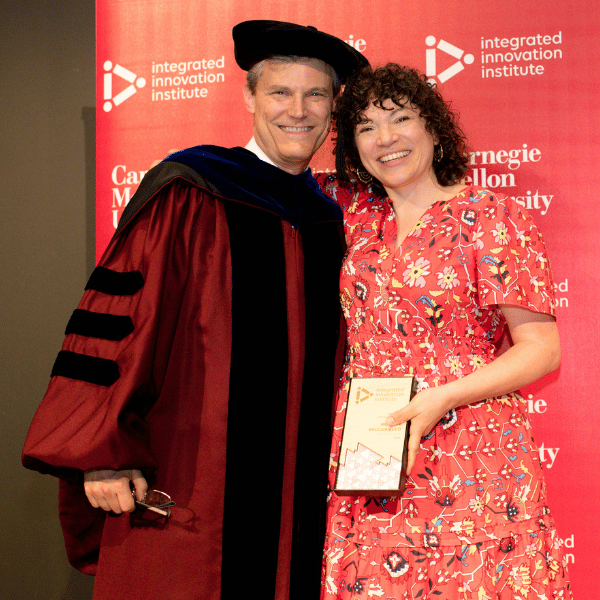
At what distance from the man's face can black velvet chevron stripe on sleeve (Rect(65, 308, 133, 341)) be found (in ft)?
2.60

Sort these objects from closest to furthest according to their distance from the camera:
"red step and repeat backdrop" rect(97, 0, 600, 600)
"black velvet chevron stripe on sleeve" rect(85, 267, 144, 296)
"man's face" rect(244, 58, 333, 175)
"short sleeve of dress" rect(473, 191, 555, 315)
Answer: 1. "short sleeve of dress" rect(473, 191, 555, 315)
2. "black velvet chevron stripe on sleeve" rect(85, 267, 144, 296)
3. "man's face" rect(244, 58, 333, 175)
4. "red step and repeat backdrop" rect(97, 0, 600, 600)

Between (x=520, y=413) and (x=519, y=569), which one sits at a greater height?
(x=520, y=413)

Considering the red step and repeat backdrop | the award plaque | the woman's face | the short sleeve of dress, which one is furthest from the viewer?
the red step and repeat backdrop

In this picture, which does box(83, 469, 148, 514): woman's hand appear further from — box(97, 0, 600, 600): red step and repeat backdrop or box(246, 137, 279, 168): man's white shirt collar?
box(97, 0, 600, 600): red step and repeat backdrop

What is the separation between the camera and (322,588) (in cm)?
192

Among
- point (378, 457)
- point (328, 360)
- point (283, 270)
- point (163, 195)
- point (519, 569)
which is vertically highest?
point (163, 195)

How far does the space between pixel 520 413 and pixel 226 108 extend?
5.73 ft

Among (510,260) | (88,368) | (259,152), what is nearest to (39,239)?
(259,152)

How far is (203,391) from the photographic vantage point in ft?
6.43

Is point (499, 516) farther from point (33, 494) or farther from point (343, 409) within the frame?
point (33, 494)

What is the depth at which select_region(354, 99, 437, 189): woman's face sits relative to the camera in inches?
79.0

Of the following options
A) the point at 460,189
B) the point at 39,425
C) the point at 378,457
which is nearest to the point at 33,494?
the point at 39,425

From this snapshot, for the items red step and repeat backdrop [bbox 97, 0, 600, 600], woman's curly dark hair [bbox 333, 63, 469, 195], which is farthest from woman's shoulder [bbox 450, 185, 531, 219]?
red step and repeat backdrop [bbox 97, 0, 600, 600]

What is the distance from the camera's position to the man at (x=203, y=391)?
1818 millimetres
